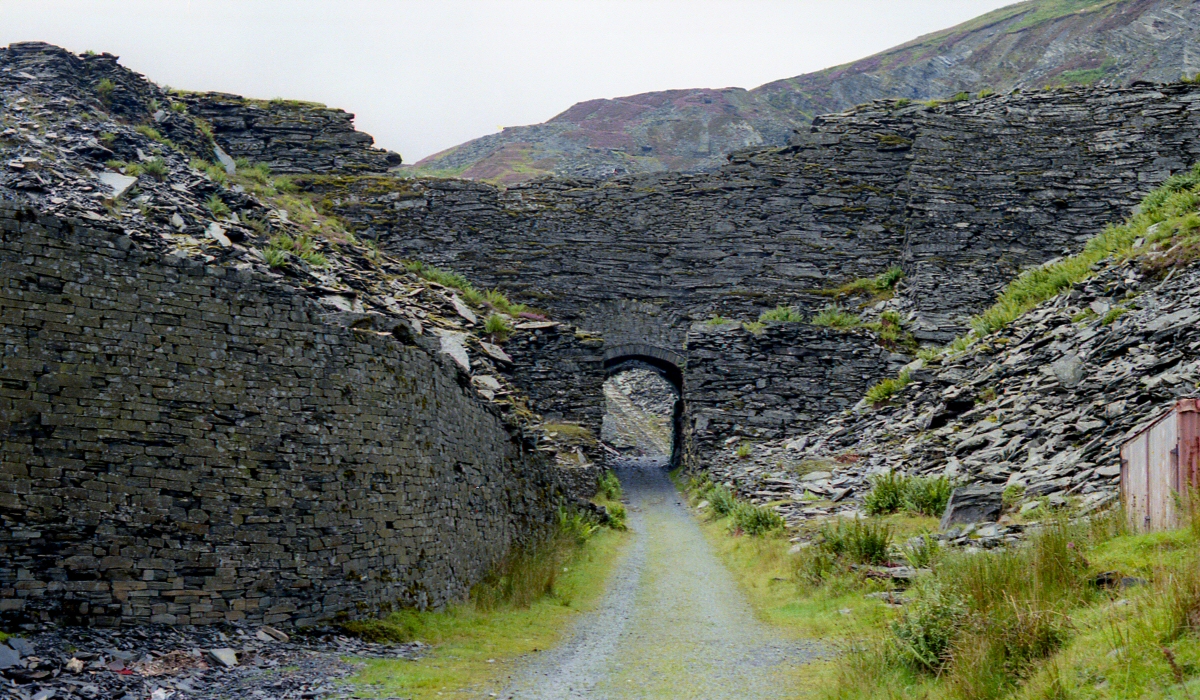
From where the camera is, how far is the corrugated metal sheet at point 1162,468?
23.8 ft

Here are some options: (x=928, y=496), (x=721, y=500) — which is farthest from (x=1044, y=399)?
(x=721, y=500)

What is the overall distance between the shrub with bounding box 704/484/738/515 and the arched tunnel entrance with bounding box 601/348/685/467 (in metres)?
5.93

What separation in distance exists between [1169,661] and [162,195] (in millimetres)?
14704

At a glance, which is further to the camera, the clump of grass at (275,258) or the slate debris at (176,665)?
the clump of grass at (275,258)

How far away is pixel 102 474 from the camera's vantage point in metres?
8.30

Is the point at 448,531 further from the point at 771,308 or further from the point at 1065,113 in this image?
the point at 1065,113

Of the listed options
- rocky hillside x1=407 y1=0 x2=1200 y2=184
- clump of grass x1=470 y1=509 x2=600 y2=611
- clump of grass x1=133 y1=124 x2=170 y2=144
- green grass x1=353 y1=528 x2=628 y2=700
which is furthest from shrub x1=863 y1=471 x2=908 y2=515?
rocky hillside x1=407 y1=0 x2=1200 y2=184

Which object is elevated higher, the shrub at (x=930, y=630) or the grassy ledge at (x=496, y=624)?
the shrub at (x=930, y=630)

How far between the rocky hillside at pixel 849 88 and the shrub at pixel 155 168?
120 feet

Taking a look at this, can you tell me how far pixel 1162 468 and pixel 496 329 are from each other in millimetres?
15526

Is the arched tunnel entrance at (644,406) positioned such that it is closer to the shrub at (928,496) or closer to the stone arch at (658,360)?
the stone arch at (658,360)

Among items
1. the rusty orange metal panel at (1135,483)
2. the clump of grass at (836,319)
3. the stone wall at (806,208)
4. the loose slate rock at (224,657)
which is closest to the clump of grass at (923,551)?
the rusty orange metal panel at (1135,483)

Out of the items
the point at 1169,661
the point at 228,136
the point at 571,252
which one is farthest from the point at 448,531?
the point at 228,136

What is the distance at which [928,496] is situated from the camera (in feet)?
41.8
